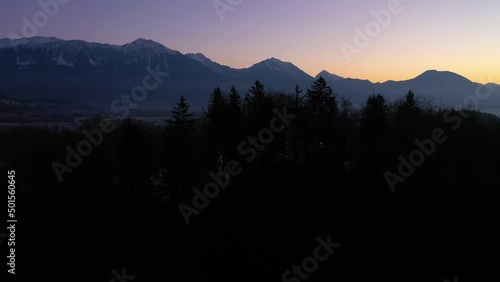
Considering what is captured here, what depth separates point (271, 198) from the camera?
3594 cm

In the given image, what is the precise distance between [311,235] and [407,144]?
20.3m

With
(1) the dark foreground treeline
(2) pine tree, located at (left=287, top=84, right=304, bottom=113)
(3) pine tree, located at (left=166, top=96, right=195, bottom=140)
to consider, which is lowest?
(1) the dark foreground treeline

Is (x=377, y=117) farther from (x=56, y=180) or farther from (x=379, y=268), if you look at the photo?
(x=56, y=180)

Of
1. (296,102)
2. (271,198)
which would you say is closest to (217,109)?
(296,102)

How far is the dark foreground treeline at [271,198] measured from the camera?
29469 mm

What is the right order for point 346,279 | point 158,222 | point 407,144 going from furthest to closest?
point 407,144 → point 158,222 → point 346,279

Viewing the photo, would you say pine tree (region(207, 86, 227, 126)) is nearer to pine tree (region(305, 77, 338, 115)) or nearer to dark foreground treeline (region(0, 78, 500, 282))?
dark foreground treeline (region(0, 78, 500, 282))

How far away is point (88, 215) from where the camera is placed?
36000 millimetres

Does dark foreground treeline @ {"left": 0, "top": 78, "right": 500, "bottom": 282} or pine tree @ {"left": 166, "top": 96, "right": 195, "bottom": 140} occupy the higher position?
pine tree @ {"left": 166, "top": 96, "right": 195, "bottom": 140}

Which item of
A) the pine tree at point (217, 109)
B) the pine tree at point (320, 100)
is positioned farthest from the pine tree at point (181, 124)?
the pine tree at point (320, 100)

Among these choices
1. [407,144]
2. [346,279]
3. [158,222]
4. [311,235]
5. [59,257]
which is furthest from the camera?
[407,144]

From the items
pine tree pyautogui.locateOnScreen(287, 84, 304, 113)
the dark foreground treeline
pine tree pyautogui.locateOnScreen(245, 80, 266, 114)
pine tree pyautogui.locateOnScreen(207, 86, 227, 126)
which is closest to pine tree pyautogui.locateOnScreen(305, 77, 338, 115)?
the dark foreground treeline

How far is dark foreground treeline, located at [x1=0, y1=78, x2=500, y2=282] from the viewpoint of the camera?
29.5 meters

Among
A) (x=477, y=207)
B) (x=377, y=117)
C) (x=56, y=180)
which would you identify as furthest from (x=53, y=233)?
(x=477, y=207)
